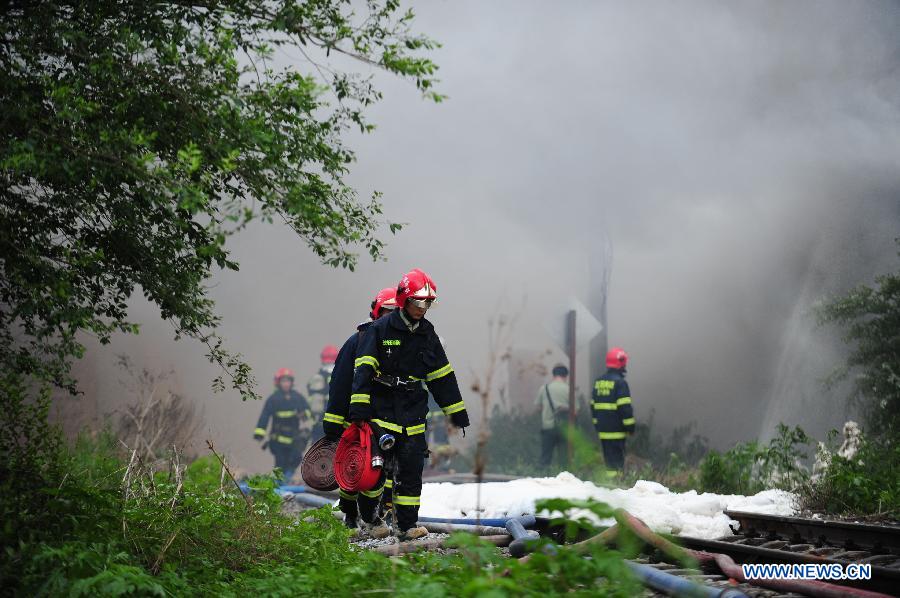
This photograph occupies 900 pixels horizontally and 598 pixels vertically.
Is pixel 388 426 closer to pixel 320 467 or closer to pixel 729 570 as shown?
pixel 320 467

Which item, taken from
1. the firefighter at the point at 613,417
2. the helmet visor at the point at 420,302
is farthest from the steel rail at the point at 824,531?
the firefighter at the point at 613,417

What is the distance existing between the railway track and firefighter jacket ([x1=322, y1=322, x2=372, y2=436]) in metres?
3.00

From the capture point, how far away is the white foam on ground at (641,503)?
22.8 feet

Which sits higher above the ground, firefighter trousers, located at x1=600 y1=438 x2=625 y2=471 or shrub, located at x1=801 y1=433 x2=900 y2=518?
firefighter trousers, located at x1=600 y1=438 x2=625 y2=471

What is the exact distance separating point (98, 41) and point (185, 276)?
1.56m

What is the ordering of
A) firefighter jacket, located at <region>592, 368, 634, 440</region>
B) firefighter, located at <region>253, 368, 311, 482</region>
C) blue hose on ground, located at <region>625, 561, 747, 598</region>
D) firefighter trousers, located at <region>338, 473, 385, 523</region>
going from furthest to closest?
firefighter, located at <region>253, 368, 311, 482</region> < firefighter jacket, located at <region>592, 368, 634, 440</region> < firefighter trousers, located at <region>338, 473, 385, 523</region> < blue hose on ground, located at <region>625, 561, 747, 598</region>

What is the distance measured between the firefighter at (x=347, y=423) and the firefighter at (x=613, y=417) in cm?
593

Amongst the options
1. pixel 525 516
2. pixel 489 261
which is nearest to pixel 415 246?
pixel 489 261

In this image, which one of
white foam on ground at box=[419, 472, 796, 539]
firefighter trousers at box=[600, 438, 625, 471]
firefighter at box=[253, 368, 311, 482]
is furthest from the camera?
firefighter at box=[253, 368, 311, 482]

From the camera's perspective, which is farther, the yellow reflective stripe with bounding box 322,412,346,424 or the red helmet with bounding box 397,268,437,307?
the yellow reflective stripe with bounding box 322,412,346,424

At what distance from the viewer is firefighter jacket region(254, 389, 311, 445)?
54.2 feet

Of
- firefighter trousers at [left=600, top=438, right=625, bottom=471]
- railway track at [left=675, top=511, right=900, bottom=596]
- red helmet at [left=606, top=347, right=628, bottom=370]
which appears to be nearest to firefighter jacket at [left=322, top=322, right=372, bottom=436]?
Result: railway track at [left=675, top=511, right=900, bottom=596]

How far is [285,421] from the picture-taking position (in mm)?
16578

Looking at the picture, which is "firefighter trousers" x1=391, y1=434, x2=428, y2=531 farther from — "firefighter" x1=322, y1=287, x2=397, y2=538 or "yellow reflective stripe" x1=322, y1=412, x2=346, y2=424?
"yellow reflective stripe" x1=322, y1=412, x2=346, y2=424
